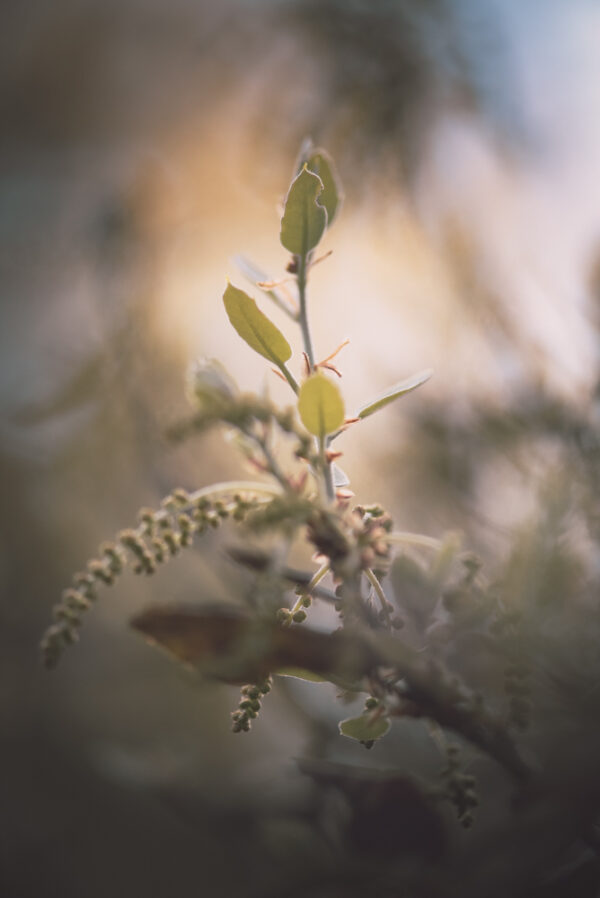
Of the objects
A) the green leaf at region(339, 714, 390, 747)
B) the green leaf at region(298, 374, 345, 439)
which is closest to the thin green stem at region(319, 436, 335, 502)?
the green leaf at region(298, 374, 345, 439)

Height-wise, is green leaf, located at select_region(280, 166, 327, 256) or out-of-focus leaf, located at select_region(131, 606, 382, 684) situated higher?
green leaf, located at select_region(280, 166, 327, 256)

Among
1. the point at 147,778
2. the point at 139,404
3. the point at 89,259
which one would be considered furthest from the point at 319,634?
the point at 89,259

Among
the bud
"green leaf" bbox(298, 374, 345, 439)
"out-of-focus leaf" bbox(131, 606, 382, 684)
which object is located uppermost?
the bud

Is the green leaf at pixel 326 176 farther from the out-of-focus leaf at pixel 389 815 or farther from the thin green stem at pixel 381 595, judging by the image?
the out-of-focus leaf at pixel 389 815

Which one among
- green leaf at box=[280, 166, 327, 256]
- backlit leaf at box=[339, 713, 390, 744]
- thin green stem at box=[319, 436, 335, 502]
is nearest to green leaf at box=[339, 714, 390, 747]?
backlit leaf at box=[339, 713, 390, 744]

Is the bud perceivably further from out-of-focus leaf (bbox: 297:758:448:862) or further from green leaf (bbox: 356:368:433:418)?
out-of-focus leaf (bbox: 297:758:448:862)

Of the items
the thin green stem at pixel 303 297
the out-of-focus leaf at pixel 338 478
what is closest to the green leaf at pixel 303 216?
the thin green stem at pixel 303 297

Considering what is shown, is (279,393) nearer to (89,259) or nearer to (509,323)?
(509,323)

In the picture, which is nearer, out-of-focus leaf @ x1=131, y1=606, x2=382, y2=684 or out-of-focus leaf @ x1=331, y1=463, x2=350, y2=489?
out-of-focus leaf @ x1=131, y1=606, x2=382, y2=684
